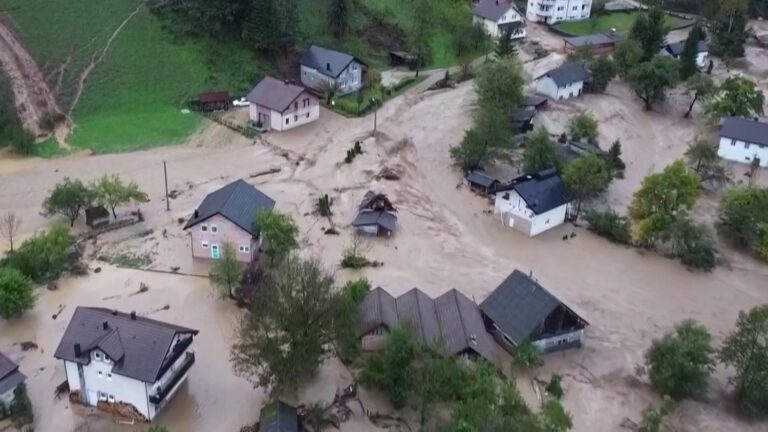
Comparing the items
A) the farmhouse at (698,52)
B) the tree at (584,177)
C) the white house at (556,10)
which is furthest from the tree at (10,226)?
the white house at (556,10)

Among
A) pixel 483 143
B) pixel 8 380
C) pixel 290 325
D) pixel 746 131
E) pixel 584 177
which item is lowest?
pixel 8 380

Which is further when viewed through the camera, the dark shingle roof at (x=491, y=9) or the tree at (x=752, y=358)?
the dark shingle roof at (x=491, y=9)

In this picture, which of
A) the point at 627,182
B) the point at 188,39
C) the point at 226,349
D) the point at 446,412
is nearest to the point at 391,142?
the point at 627,182

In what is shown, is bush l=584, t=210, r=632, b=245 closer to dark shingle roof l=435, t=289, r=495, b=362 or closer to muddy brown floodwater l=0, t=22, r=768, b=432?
muddy brown floodwater l=0, t=22, r=768, b=432

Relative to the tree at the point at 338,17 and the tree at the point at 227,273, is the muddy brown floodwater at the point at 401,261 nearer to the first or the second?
the tree at the point at 227,273

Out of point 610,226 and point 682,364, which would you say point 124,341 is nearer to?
point 682,364

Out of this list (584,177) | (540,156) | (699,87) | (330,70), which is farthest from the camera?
(699,87)

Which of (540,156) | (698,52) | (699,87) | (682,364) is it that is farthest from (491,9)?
(682,364)
